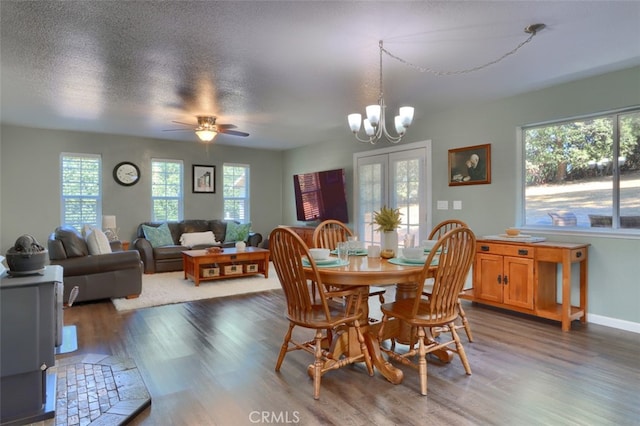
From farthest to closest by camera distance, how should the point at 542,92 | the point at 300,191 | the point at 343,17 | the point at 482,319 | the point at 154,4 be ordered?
1. the point at 300,191
2. the point at 542,92
3. the point at 482,319
4. the point at 343,17
5. the point at 154,4

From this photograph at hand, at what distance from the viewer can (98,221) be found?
6.77 m

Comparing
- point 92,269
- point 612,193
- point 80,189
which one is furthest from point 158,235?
point 612,193

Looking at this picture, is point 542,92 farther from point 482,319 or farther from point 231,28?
point 231,28

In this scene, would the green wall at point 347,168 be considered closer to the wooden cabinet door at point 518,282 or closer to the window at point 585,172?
the window at point 585,172

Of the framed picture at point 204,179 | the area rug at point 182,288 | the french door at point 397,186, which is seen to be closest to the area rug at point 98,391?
the area rug at point 182,288

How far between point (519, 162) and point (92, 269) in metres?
5.11

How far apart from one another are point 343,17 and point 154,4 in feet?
3.90

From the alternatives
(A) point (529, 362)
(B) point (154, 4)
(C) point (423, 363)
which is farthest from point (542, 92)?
(B) point (154, 4)

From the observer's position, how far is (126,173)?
22.7 feet

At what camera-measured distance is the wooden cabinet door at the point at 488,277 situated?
3.96m

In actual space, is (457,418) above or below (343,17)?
below

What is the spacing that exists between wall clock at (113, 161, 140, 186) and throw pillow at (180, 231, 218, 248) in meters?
1.40

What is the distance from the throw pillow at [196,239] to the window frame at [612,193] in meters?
5.09

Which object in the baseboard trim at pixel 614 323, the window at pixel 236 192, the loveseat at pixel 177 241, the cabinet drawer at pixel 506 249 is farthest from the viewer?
the window at pixel 236 192
